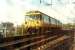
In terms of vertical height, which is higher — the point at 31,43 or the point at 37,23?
the point at 37,23

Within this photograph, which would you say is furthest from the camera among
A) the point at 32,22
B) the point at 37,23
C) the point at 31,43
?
the point at 32,22

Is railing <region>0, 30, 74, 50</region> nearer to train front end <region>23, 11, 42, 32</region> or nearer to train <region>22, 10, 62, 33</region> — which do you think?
train <region>22, 10, 62, 33</region>

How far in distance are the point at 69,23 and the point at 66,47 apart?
104 centimetres

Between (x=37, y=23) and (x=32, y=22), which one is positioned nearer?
(x=37, y=23)

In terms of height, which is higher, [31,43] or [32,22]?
[32,22]

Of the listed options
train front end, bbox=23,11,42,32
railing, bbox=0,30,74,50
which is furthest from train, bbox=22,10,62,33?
railing, bbox=0,30,74,50

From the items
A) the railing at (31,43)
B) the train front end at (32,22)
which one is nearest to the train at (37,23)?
the train front end at (32,22)

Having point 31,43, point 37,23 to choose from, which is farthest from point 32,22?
point 31,43

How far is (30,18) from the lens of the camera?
11.1 m

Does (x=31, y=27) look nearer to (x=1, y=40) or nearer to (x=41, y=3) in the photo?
(x=41, y=3)

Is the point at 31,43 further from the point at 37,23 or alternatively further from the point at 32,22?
the point at 32,22

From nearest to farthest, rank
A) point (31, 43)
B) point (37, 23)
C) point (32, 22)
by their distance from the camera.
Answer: point (31, 43), point (37, 23), point (32, 22)

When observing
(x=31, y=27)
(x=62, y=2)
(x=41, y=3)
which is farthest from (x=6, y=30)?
(x=31, y=27)

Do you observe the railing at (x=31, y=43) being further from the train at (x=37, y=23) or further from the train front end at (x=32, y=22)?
the train front end at (x=32, y=22)
